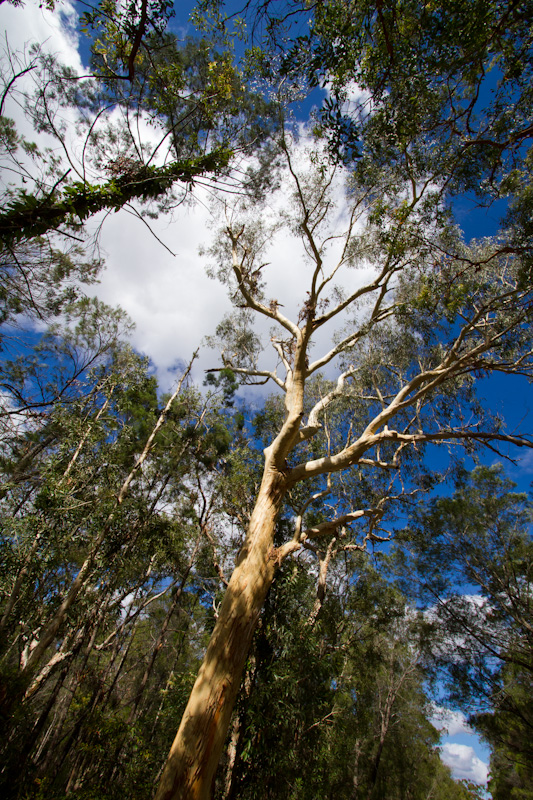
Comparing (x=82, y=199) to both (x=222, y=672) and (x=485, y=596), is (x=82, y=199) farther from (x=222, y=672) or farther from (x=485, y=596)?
(x=485, y=596)

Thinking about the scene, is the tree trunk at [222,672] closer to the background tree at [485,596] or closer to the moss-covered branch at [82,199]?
the moss-covered branch at [82,199]

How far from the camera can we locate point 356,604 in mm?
10930

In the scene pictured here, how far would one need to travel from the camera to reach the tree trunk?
8.51 feet

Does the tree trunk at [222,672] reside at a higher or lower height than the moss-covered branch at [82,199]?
lower

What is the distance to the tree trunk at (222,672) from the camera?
8.51 feet

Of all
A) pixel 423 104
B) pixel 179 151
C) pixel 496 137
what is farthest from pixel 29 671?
pixel 496 137

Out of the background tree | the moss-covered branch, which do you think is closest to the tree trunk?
the moss-covered branch

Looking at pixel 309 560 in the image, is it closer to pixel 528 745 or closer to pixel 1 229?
pixel 528 745

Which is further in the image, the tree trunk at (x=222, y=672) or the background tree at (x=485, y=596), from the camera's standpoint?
the background tree at (x=485, y=596)

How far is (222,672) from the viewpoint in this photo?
3.06 metres

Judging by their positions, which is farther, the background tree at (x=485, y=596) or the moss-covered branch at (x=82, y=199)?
the background tree at (x=485, y=596)

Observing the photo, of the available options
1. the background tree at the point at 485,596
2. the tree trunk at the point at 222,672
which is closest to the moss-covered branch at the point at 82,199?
the tree trunk at the point at 222,672

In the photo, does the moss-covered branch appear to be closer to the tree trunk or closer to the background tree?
the tree trunk

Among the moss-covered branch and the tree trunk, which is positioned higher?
the moss-covered branch
